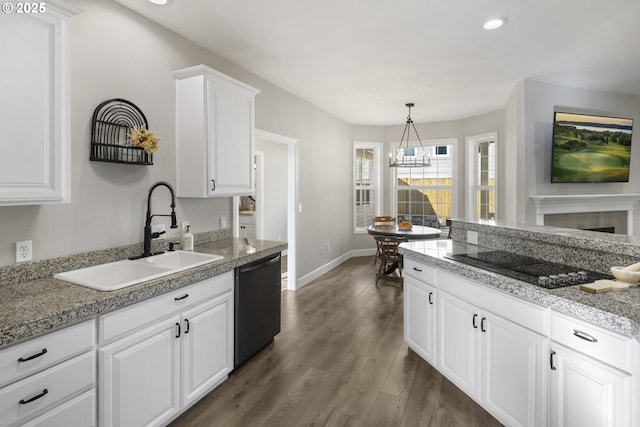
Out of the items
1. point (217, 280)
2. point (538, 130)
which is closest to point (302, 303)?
point (217, 280)

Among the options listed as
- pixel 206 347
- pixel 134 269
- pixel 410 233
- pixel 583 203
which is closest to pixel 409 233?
pixel 410 233

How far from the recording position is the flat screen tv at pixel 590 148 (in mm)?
4246

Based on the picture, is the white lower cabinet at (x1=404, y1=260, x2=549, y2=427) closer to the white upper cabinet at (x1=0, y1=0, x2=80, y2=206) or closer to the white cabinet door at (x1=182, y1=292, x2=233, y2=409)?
the white cabinet door at (x1=182, y1=292, x2=233, y2=409)

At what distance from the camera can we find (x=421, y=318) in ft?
8.52

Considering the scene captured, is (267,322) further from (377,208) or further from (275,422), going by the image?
(377,208)

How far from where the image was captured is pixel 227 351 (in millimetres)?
2426

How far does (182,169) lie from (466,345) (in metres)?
2.52

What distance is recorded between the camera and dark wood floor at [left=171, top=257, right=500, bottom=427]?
2.05 metres

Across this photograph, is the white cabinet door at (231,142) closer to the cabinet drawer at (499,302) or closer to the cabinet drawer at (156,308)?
the cabinet drawer at (156,308)

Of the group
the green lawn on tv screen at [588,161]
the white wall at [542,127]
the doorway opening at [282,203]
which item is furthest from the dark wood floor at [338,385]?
the green lawn on tv screen at [588,161]

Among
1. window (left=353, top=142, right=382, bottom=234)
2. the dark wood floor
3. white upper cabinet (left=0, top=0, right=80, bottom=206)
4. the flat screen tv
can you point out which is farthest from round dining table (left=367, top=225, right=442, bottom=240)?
white upper cabinet (left=0, top=0, right=80, bottom=206)

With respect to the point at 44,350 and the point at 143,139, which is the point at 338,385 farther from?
the point at 143,139

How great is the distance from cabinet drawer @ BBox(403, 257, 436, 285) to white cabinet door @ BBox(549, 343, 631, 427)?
3.16ft

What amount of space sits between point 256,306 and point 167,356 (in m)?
0.88
